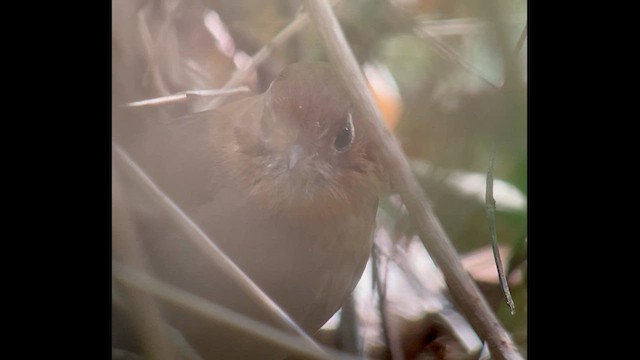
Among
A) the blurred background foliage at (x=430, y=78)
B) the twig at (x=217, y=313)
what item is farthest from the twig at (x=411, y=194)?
the twig at (x=217, y=313)

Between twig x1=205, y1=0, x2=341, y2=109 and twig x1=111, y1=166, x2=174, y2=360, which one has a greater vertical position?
twig x1=205, y1=0, x2=341, y2=109

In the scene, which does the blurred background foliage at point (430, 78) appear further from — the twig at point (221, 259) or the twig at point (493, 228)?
the twig at point (221, 259)

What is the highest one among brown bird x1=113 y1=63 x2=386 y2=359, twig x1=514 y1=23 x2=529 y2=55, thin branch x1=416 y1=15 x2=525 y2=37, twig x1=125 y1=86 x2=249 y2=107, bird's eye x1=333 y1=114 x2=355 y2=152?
thin branch x1=416 y1=15 x2=525 y2=37

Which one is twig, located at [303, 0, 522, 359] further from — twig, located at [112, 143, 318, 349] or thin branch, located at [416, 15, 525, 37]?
twig, located at [112, 143, 318, 349]

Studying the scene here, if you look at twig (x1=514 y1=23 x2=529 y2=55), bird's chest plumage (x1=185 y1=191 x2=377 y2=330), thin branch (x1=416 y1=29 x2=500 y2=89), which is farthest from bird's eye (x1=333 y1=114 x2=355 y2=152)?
twig (x1=514 y1=23 x2=529 y2=55)

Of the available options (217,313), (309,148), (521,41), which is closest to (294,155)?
(309,148)
